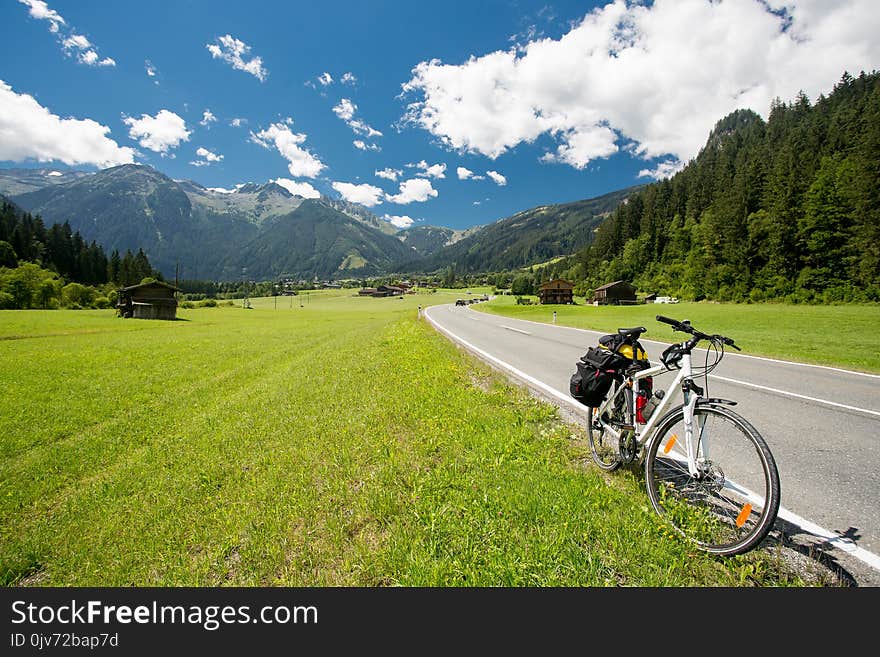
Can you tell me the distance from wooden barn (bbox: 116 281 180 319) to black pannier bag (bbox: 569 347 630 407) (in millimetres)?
78358

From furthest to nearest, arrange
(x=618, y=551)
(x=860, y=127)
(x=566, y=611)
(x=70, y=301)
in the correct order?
(x=70, y=301), (x=860, y=127), (x=618, y=551), (x=566, y=611)

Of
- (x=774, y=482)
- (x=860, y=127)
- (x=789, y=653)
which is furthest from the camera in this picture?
(x=860, y=127)

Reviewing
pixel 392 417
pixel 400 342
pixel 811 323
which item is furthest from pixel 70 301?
pixel 811 323

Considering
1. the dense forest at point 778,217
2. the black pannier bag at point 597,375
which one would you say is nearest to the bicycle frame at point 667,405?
the black pannier bag at point 597,375

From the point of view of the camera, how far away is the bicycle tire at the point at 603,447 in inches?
174

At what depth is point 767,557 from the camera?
9.46ft

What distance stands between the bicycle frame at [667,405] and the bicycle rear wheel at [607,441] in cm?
9

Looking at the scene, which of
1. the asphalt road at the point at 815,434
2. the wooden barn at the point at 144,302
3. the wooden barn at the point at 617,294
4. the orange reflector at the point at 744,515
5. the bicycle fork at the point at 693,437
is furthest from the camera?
the wooden barn at the point at 617,294

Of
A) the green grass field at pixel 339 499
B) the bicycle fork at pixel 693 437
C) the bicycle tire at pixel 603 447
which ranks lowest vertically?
the green grass field at pixel 339 499

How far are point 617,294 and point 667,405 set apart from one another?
77.1 meters

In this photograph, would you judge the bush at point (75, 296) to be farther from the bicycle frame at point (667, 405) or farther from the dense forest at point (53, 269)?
the bicycle frame at point (667, 405)

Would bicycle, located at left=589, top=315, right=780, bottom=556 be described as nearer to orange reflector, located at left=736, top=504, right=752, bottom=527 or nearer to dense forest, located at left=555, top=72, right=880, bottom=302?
orange reflector, located at left=736, top=504, right=752, bottom=527

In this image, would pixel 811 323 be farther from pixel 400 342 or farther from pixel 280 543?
pixel 280 543

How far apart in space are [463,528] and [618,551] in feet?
4.68
